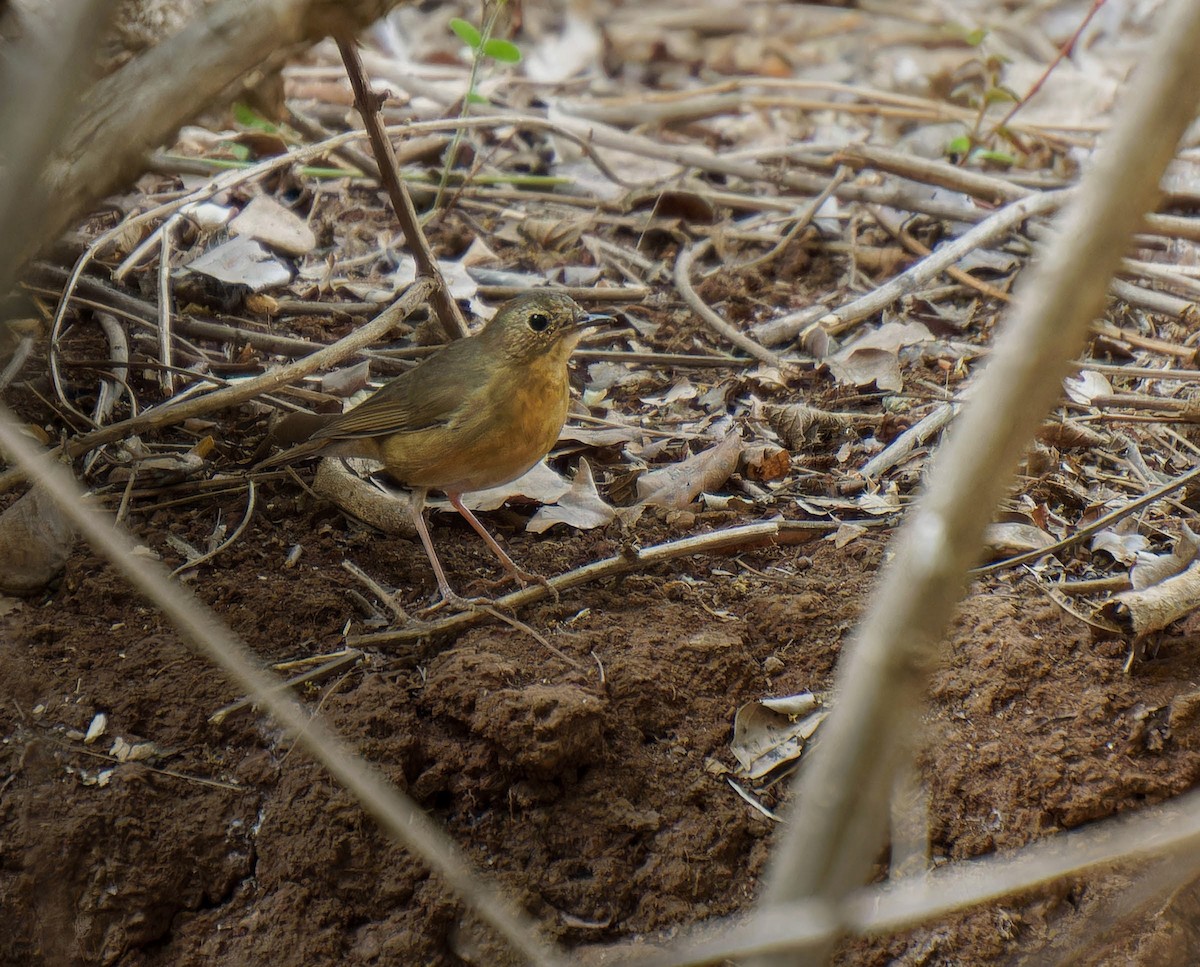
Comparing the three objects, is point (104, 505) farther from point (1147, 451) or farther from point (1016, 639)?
point (1147, 451)

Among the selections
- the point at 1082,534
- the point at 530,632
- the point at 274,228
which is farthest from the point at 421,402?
the point at 1082,534

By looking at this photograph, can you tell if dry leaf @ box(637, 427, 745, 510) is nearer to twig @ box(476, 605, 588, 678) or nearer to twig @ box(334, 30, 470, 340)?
twig @ box(476, 605, 588, 678)

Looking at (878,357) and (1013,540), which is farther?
(878,357)

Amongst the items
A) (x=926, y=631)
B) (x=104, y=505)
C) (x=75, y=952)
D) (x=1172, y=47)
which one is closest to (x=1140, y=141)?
(x=1172, y=47)

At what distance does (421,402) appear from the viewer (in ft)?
14.8

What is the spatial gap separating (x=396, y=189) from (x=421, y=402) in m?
0.81

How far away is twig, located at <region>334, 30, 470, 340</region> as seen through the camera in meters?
3.93

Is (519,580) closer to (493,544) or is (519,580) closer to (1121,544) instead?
(493,544)

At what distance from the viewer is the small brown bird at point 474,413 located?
439 centimetres

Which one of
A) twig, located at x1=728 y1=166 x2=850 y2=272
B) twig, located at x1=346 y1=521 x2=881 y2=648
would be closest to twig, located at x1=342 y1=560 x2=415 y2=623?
twig, located at x1=346 y1=521 x2=881 y2=648

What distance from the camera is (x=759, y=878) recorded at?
320cm

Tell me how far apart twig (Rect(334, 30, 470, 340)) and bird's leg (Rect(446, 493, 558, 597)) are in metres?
0.87

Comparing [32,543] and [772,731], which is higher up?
[32,543]

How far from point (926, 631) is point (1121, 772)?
2458mm
